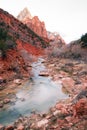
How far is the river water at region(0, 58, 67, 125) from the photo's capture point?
22456 millimetres

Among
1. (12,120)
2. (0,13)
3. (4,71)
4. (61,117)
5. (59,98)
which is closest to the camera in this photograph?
(61,117)

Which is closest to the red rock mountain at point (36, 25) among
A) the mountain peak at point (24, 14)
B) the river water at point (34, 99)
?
the mountain peak at point (24, 14)

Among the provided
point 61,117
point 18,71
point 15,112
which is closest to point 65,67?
point 18,71

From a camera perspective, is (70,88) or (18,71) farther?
(18,71)

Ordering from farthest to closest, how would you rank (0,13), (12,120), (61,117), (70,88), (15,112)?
(0,13) → (70,88) → (15,112) → (12,120) → (61,117)

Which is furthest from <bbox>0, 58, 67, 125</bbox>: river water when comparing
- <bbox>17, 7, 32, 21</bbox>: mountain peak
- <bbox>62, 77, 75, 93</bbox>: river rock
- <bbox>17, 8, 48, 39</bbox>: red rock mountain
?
<bbox>17, 7, 32, 21</bbox>: mountain peak

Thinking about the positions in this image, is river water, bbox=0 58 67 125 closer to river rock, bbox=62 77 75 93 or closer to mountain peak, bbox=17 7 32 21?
river rock, bbox=62 77 75 93

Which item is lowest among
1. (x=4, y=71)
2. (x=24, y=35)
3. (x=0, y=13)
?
(x=4, y=71)

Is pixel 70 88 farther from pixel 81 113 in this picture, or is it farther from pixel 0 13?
pixel 0 13


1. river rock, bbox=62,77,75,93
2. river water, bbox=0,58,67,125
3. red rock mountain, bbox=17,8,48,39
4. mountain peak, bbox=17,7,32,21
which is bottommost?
river water, bbox=0,58,67,125

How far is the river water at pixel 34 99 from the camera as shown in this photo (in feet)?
73.7

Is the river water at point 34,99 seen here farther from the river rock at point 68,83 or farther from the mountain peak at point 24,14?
the mountain peak at point 24,14

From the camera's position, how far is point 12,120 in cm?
2088

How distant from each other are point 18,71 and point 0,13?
59.2 meters
